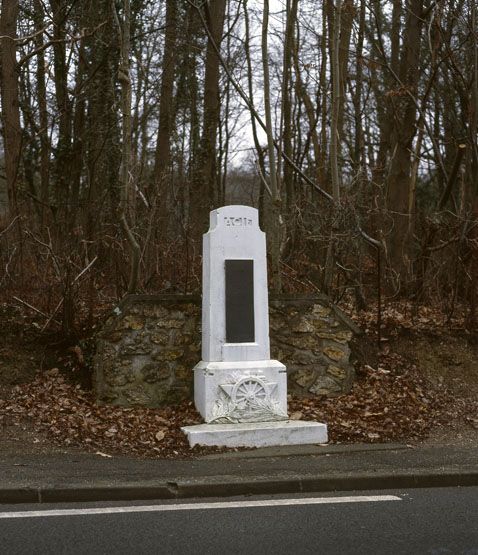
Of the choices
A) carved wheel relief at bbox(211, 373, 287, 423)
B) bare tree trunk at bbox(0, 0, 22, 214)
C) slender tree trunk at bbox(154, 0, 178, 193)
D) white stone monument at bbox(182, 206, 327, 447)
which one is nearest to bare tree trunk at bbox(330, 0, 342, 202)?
white stone monument at bbox(182, 206, 327, 447)

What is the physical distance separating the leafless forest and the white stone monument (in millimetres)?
1888

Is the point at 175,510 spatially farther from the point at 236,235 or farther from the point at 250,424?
the point at 236,235

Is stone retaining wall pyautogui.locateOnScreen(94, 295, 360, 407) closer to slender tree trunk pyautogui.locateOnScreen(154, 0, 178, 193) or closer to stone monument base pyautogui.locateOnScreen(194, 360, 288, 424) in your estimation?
stone monument base pyautogui.locateOnScreen(194, 360, 288, 424)

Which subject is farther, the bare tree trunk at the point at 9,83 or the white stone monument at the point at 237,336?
the bare tree trunk at the point at 9,83

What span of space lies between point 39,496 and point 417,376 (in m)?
6.43

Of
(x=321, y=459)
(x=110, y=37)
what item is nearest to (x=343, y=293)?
(x=321, y=459)

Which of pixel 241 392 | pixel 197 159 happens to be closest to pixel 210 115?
pixel 197 159

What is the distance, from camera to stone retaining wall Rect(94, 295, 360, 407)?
34.9ft

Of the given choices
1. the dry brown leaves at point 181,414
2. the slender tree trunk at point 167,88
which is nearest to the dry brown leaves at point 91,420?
the dry brown leaves at point 181,414

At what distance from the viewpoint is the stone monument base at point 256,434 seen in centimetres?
900

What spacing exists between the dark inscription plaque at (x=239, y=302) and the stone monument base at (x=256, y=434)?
1103 millimetres

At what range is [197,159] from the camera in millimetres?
20688

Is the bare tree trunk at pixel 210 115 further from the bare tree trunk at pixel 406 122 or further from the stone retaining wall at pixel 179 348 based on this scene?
the stone retaining wall at pixel 179 348

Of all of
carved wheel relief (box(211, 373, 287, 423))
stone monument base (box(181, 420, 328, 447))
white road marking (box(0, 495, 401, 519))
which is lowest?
white road marking (box(0, 495, 401, 519))
